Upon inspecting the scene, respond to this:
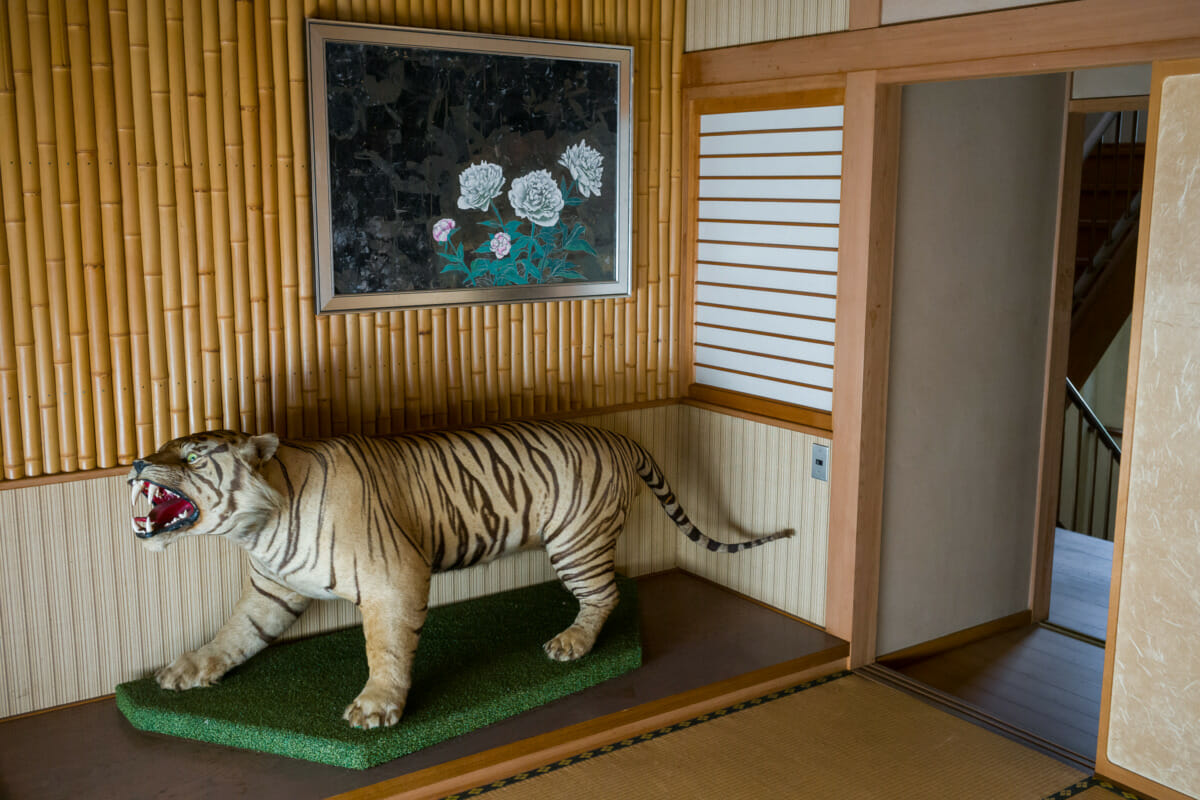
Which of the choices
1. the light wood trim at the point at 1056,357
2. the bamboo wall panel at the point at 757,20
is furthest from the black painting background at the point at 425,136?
Result: the light wood trim at the point at 1056,357

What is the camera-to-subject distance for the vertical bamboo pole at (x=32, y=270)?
11.3ft

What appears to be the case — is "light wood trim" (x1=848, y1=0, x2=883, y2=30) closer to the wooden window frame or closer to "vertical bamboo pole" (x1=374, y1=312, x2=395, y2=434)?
the wooden window frame

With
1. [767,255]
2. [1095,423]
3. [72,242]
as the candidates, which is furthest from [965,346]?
[72,242]

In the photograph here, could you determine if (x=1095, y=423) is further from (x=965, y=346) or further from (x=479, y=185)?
(x=479, y=185)

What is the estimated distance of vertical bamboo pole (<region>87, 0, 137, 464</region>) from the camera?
3.55m

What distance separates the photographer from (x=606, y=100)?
4.67 meters

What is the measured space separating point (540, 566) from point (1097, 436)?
157 inches

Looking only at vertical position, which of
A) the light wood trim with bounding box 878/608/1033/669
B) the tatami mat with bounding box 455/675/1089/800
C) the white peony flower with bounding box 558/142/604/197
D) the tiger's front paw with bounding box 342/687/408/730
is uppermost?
the white peony flower with bounding box 558/142/604/197

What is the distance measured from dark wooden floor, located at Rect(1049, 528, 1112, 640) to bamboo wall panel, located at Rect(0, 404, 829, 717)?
143 cm

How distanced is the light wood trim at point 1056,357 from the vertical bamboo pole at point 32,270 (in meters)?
4.08

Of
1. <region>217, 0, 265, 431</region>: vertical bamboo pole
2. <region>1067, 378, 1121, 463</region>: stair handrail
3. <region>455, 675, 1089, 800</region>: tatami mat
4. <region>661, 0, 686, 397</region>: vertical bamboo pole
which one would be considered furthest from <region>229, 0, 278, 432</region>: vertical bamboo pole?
<region>1067, 378, 1121, 463</region>: stair handrail

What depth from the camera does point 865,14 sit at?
4047 mm

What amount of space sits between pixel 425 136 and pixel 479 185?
0.98ft

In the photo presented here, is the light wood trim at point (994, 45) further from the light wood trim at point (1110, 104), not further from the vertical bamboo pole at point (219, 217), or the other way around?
the vertical bamboo pole at point (219, 217)
